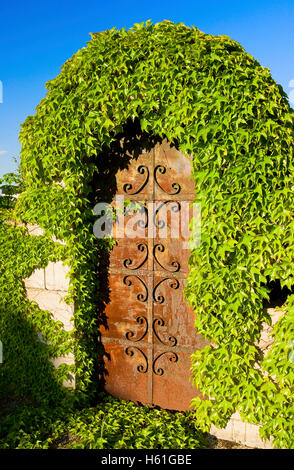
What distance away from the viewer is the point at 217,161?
9.96ft

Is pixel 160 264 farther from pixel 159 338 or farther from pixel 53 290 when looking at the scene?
pixel 53 290

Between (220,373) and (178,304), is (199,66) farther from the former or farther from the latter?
(220,373)

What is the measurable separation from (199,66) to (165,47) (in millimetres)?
378

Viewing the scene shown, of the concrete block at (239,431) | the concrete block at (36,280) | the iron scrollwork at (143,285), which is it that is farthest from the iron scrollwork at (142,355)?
the concrete block at (36,280)

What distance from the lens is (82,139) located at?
3.52 meters

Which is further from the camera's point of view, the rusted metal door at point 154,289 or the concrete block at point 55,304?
the concrete block at point 55,304

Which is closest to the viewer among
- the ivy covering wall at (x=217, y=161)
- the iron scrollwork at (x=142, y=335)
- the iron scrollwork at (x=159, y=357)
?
the ivy covering wall at (x=217, y=161)

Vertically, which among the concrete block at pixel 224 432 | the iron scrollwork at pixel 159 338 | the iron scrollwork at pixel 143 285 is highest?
the iron scrollwork at pixel 143 285

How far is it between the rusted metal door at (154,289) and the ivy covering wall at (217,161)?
317 mm

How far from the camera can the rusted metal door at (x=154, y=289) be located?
12.0 ft

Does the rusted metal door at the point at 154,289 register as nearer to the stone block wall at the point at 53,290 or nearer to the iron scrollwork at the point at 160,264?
the iron scrollwork at the point at 160,264

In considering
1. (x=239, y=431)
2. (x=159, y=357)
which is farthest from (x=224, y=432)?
(x=159, y=357)

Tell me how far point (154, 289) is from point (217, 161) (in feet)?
4.84

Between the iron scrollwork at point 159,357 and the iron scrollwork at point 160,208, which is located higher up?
the iron scrollwork at point 160,208
